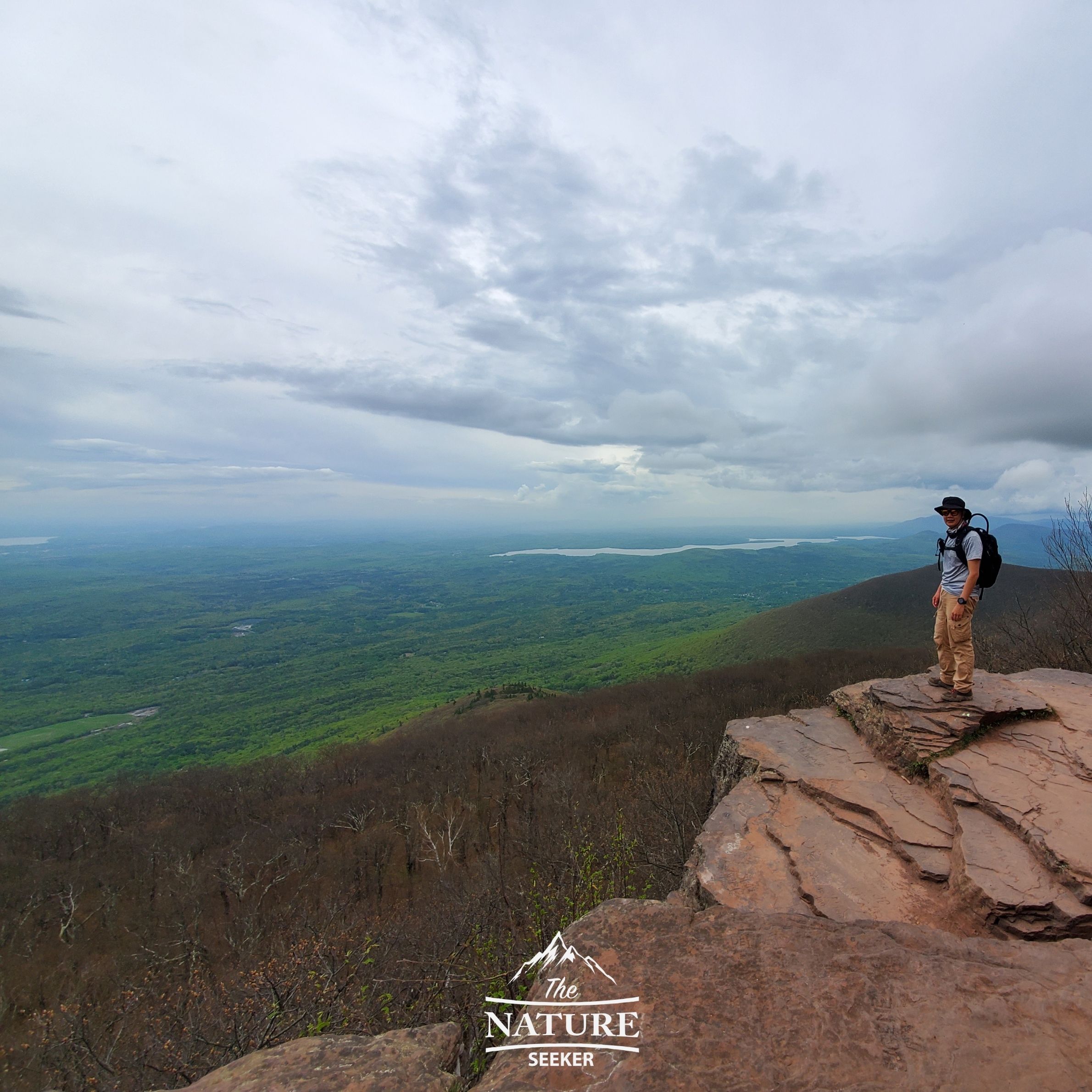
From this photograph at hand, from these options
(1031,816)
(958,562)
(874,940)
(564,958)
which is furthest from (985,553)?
(564,958)

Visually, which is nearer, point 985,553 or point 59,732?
point 985,553

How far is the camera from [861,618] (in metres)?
95.8

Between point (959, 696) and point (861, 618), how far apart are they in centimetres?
10286

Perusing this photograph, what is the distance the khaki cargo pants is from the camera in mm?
8648

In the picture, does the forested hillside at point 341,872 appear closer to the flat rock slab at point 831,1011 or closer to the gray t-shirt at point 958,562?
the flat rock slab at point 831,1011

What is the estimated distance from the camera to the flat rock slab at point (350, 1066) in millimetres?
3498

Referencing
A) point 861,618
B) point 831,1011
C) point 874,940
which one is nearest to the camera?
point 831,1011

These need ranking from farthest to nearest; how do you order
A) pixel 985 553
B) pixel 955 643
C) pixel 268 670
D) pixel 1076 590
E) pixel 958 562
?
1. pixel 268 670
2. pixel 1076 590
3. pixel 955 643
4. pixel 958 562
5. pixel 985 553

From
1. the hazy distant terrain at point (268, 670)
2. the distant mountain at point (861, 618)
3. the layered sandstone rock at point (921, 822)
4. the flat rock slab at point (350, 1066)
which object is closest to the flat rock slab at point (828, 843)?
the layered sandstone rock at point (921, 822)

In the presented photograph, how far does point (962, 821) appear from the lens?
695 cm

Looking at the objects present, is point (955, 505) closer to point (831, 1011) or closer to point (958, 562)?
point (958, 562)

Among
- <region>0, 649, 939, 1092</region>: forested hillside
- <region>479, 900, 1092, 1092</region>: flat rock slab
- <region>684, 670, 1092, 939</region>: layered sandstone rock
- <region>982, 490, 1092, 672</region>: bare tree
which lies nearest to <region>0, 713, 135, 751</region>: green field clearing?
<region>0, 649, 939, 1092</region>: forested hillside

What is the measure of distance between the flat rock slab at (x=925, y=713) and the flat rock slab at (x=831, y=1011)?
511cm

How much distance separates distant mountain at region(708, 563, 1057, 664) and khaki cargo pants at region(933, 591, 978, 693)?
75637 millimetres
